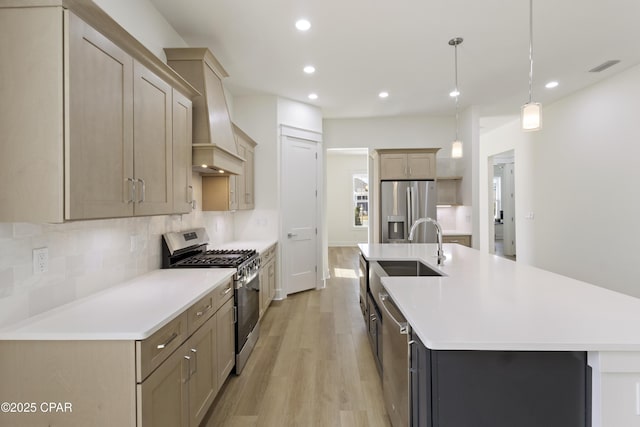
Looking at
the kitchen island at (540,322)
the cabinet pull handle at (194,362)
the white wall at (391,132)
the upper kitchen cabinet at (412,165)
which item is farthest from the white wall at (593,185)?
the cabinet pull handle at (194,362)

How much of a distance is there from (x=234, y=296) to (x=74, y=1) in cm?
199

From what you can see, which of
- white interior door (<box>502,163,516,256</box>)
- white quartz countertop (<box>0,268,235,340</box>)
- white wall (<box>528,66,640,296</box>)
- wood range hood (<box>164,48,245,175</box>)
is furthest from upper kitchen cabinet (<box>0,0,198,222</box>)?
white interior door (<box>502,163,516,256</box>)

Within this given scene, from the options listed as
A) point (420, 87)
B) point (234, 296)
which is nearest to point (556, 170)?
point (420, 87)

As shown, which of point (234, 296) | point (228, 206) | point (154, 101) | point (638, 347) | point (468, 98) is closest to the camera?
point (638, 347)

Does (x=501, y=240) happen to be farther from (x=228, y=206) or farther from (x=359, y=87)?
(x=228, y=206)

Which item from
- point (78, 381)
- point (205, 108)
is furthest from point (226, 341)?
point (205, 108)

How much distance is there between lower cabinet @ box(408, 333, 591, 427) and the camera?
3.86 feet

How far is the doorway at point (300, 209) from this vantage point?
15.9 ft

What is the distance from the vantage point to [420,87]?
448cm

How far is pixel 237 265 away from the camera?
2.55m

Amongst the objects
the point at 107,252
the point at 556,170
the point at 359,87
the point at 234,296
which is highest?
the point at 359,87

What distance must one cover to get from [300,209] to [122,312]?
3.62 meters

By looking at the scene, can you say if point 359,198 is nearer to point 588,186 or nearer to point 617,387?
point 588,186

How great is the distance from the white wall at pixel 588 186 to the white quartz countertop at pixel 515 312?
3.07 metres
